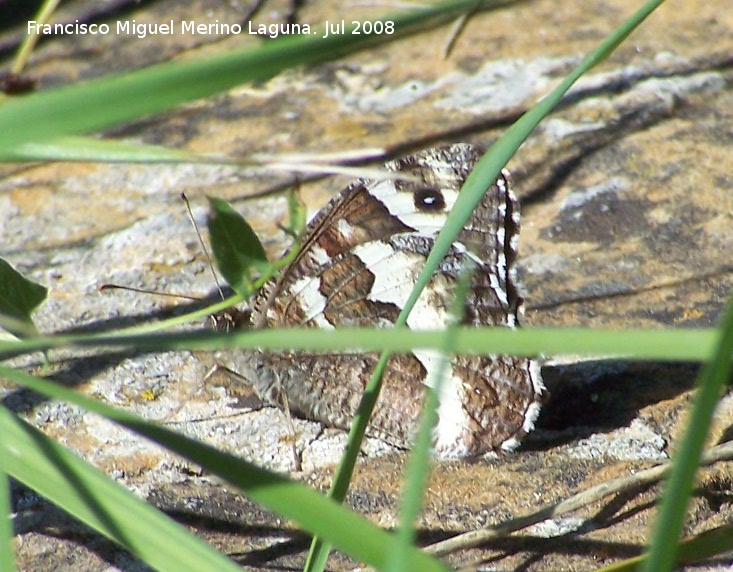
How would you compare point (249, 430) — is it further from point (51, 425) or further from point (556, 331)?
point (556, 331)

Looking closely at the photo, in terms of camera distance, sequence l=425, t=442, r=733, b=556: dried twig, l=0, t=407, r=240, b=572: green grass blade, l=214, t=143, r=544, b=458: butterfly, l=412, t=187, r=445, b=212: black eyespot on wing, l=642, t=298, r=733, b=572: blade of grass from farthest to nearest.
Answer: l=412, t=187, r=445, b=212: black eyespot on wing, l=214, t=143, r=544, b=458: butterfly, l=425, t=442, r=733, b=556: dried twig, l=0, t=407, r=240, b=572: green grass blade, l=642, t=298, r=733, b=572: blade of grass

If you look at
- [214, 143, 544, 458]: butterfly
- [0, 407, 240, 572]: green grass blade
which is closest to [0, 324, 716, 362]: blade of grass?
[0, 407, 240, 572]: green grass blade

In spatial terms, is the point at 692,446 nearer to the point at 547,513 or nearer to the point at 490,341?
the point at 490,341

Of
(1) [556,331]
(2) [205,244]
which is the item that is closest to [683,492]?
(1) [556,331]

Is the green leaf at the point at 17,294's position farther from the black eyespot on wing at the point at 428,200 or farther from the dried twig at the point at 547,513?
the black eyespot on wing at the point at 428,200

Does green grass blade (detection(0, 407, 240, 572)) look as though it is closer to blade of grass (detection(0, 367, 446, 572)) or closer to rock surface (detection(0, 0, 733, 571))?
blade of grass (detection(0, 367, 446, 572))

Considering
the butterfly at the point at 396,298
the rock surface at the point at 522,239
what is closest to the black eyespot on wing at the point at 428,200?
the butterfly at the point at 396,298
